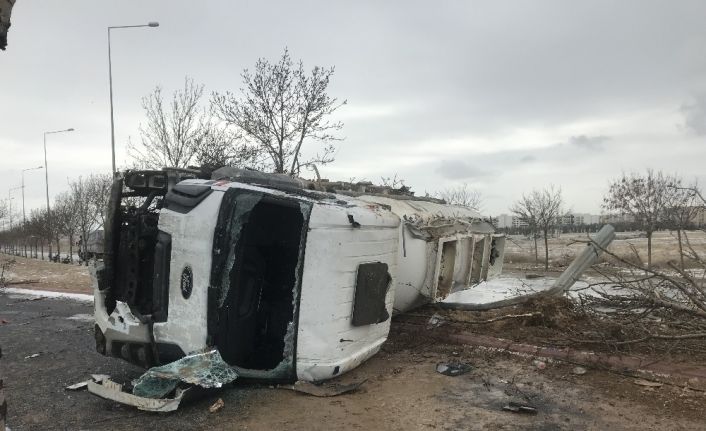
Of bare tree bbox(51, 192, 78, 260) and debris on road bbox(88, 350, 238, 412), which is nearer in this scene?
debris on road bbox(88, 350, 238, 412)

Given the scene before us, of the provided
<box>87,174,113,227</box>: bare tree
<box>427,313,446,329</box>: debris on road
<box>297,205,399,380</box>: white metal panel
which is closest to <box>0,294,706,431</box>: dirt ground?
<box>297,205,399,380</box>: white metal panel

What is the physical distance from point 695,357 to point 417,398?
2829 mm

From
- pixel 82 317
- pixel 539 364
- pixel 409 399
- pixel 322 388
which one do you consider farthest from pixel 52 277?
pixel 539 364

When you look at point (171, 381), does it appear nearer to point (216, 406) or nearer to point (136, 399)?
point (136, 399)

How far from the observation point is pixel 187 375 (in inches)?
155

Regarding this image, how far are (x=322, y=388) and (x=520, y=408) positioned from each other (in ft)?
5.23

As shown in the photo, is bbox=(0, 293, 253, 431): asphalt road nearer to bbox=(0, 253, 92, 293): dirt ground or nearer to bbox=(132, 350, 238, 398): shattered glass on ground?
bbox=(132, 350, 238, 398): shattered glass on ground

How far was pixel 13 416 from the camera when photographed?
4.06 meters

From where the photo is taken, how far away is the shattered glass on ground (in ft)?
12.9

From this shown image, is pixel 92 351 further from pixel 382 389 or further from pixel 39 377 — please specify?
pixel 382 389

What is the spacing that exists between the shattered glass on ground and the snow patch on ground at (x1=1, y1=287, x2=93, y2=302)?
7.41 m

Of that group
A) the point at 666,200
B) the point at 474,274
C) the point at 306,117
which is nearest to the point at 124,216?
the point at 474,274

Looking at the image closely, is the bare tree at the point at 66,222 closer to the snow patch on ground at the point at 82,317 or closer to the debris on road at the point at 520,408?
the snow patch on ground at the point at 82,317

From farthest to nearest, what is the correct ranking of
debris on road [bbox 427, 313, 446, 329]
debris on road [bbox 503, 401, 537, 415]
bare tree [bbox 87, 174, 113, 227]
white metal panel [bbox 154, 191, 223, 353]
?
bare tree [bbox 87, 174, 113, 227] < debris on road [bbox 427, 313, 446, 329] < white metal panel [bbox 154, 191, 223, 353] < debris on road [bbox 503, 401, 537, 415]
